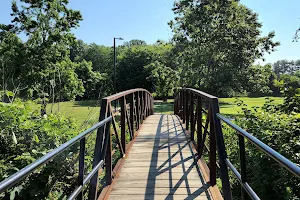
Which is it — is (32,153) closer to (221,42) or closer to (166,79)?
(221,42)

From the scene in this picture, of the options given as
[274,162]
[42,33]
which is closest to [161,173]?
[274,162]

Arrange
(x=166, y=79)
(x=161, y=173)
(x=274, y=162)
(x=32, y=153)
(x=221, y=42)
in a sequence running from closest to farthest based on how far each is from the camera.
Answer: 1. (x=32, y=153)
2. (x=161, y=173)
3. (x=274, y=162)
4. (x=221, y=42)
5. (x=166, y=79)

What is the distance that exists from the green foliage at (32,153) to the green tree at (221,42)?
16.4m

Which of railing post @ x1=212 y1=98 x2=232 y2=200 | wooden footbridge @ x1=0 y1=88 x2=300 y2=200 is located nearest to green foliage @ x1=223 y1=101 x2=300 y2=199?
wooden footbridge @ x1=0 y1=88 x2=300 y2=200

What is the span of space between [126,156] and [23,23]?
1523cm

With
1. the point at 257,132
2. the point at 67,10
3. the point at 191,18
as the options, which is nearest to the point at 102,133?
the point at 257,132

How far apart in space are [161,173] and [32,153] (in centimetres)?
142

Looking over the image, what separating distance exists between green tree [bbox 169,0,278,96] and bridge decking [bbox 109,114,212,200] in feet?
48.8

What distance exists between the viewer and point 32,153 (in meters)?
3.03

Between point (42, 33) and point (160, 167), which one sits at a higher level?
point (42, 33)

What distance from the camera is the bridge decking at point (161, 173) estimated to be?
279 centimetres

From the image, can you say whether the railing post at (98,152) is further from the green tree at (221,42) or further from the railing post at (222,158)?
the green tree at (221,42)

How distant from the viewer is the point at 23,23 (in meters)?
16.6

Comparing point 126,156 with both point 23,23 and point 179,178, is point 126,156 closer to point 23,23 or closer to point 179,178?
point 179,178
